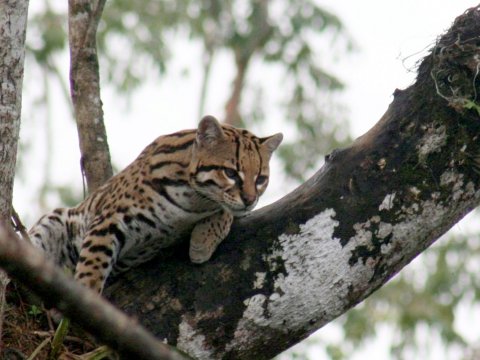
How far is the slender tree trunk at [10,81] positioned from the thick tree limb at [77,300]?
210 cm

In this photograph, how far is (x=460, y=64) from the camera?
20.9 ft

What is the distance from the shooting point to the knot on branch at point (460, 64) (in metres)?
6.24

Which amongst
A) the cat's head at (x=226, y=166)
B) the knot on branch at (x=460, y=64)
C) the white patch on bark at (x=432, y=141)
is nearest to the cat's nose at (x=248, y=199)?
the cat's head at (x=226, y=166)

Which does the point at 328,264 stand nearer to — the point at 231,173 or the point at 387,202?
the point at 387,202

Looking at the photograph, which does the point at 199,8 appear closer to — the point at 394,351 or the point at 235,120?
the point at 235,120

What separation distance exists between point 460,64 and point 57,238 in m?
3.31

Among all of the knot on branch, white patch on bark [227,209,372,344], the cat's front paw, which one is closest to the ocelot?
the cat's front paw

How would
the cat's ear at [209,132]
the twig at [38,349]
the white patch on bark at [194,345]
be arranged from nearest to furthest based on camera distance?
the twig at [38,349] < the white patch on bark at [194,345] < the cat's ear at [209,132]

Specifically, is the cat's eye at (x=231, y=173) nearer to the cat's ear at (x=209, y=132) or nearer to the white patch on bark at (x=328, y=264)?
the cat's ear at (x=209, y=132)

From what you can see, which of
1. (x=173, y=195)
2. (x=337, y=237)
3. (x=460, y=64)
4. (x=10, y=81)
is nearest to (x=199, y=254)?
(x=337, y=237)

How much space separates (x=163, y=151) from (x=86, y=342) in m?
1.83

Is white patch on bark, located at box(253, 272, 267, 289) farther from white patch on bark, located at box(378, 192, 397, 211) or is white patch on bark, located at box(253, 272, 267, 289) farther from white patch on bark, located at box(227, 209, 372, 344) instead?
white patch on bark, located at box(378, 192, 397, 211)

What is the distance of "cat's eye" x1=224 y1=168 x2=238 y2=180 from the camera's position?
23.9 ft

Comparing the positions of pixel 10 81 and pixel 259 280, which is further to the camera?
pixel 259 280
